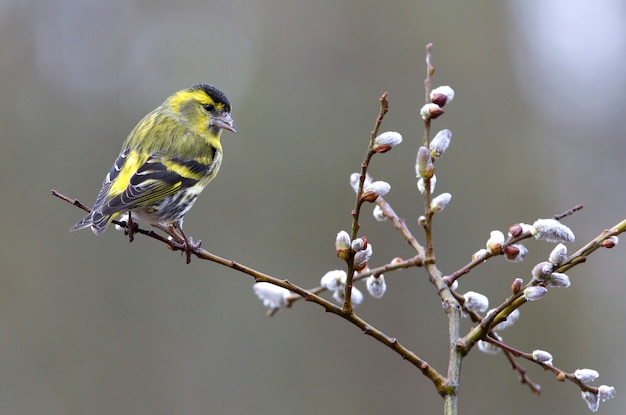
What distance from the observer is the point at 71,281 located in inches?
413

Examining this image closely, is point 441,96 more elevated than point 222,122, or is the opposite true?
point 222,122

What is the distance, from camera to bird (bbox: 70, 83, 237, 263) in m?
3.53

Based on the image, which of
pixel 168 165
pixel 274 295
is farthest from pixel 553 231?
pixel 168 165

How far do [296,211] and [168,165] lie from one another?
267 inches

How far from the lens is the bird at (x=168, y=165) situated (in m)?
3.53

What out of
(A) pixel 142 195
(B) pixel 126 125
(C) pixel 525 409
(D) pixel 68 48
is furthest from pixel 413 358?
(D) pixel 68 48

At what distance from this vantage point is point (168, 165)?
404cm

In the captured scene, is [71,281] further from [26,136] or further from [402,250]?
[402,250]

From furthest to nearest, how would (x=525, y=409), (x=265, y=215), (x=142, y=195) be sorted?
(x=265, y=215) → (x=525, y=409) → (x=142, y=195)

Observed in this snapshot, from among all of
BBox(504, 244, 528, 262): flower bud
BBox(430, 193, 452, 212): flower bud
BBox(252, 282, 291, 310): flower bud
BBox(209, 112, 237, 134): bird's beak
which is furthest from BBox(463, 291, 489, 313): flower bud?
BBox(209, 112, 237, 134): bird's beak

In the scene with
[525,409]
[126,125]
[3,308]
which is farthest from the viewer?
[126,125]

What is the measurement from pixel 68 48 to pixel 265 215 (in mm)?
5557

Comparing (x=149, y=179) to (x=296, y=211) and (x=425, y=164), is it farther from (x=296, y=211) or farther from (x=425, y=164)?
(x=296, y=211)

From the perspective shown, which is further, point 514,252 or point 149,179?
point 149,179
